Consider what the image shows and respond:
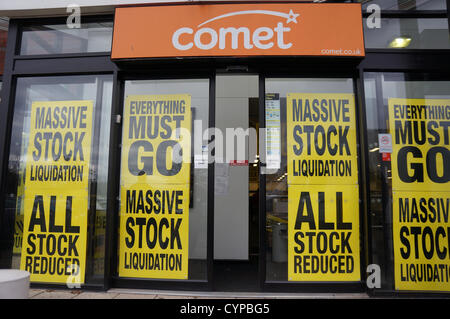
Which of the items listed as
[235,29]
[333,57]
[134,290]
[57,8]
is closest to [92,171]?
[134,290]

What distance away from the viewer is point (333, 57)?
11.4ft

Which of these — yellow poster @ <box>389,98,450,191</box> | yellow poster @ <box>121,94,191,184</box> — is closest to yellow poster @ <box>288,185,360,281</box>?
yellow poster @ <box>389,98,450,191</box>

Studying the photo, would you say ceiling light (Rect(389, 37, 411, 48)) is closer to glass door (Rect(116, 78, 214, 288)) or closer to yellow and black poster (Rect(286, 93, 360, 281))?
yellow and black poster (Rect(286, 93, 360, 281))

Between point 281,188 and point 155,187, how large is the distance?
1.61 metres

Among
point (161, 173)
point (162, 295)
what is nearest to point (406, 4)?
point (161, 173)

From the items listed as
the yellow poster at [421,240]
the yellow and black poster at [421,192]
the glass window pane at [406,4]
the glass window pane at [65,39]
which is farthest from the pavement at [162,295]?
the glass window pane at [406,4]

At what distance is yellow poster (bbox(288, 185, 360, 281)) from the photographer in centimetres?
348

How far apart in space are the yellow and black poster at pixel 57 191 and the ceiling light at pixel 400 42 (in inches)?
160

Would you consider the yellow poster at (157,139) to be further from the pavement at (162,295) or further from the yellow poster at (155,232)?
the pavement at (162,295)

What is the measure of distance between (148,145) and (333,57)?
101 inches

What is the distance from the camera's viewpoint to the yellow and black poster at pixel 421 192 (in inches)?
134

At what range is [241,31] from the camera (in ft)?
11.6

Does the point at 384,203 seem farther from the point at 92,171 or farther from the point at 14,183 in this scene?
the point at 14,183

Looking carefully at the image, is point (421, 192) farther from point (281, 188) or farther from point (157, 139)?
point (157, 139)
